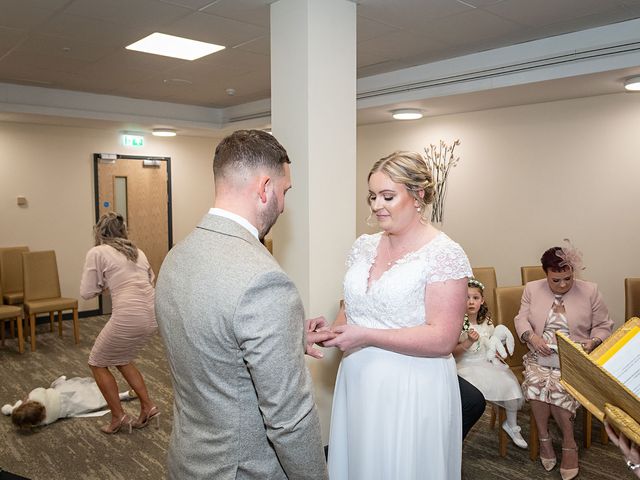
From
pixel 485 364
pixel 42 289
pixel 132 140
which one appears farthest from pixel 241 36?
pixel 132 140

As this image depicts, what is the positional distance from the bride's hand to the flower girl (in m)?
1.39

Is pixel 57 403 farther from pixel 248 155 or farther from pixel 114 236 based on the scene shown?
pixel 248 155

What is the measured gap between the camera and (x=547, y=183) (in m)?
5.44

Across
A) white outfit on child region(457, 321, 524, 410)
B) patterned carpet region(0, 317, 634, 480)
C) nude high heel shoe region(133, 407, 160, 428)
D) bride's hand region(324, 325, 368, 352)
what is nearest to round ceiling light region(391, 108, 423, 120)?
white outfit on child region(457, 321, 524, 410)

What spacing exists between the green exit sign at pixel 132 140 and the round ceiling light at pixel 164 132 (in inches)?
8.2

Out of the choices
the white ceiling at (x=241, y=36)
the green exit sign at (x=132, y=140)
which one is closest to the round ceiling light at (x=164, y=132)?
the green exit sign at (x=132, y=140)

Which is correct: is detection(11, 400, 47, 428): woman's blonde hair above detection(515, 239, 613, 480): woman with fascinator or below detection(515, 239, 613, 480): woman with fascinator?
below

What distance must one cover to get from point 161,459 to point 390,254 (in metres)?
2.17

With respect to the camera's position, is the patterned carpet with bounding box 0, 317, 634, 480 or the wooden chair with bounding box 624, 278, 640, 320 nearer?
the patterned carpet with bounding box 0, 317, 634, 480

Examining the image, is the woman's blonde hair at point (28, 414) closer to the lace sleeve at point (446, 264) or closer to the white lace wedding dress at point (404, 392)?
the white lace wedding dress at point (404, 392)

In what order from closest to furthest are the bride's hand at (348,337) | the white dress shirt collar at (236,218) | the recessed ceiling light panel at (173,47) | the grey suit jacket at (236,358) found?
the grey suit jacket at (236,358) < the white dress shirt collar at (236,218) < the bride's hand at (348,337) < the recessed ceiling light panel at (173,47)

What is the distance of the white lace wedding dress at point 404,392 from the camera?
207 cm

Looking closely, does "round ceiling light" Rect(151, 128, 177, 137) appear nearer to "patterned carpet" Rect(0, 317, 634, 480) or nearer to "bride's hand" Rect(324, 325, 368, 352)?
"patterned carpet" Rect(0, 317, 634, 480)

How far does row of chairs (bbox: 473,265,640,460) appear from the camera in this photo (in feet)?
11.4
